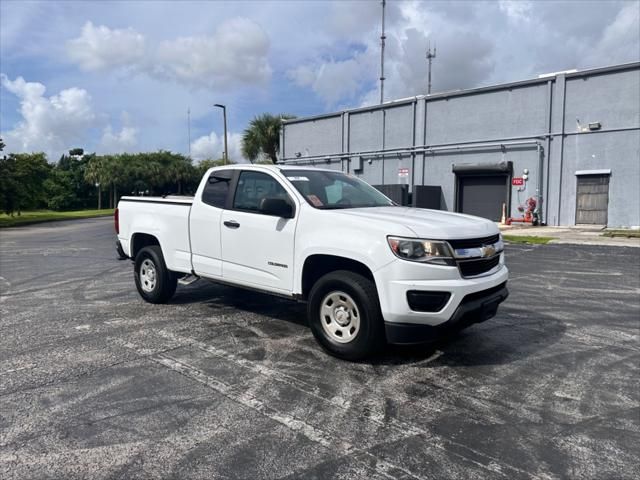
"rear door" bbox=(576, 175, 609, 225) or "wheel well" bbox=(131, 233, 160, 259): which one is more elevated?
"rear door" bbox=(576, 175, 609, 225)

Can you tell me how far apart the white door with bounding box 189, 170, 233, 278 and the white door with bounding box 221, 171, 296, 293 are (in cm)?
14

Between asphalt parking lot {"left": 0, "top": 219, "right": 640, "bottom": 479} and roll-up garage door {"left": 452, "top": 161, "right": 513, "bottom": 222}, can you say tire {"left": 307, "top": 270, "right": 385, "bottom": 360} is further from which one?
roll-up garage door {"left": 452, "top": 161, "right": 513, "bottom": 222}

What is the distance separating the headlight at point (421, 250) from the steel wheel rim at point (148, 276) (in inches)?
159

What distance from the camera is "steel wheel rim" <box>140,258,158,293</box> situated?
23.5 ft

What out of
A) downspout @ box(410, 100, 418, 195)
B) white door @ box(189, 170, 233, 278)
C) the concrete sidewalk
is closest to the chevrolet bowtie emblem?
white door @ box(189, 170, 233, 278)

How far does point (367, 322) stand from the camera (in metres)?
4.52

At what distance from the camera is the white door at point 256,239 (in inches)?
209

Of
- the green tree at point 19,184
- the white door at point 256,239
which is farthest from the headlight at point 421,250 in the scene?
the green tree at point 19,184

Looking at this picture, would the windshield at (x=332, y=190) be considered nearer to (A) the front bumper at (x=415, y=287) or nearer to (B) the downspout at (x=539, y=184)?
(A) the front bumper at (x=415, y=287)

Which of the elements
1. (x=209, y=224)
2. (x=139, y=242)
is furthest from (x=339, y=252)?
(x=139, y=242)

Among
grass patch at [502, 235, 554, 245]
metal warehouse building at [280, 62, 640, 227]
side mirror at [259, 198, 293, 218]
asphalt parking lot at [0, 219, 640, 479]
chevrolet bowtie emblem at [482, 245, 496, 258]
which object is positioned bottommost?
asphalt parking lot at [0, 219, 640, 479]

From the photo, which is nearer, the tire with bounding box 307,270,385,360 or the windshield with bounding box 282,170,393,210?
the tire with bounding box 307,270,385,360

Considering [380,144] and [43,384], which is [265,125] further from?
[43,384]

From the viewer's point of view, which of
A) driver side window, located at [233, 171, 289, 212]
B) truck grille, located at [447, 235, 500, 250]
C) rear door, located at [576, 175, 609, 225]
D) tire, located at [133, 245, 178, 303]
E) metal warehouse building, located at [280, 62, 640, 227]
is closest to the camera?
truck grille, located at [447, 235, 500, 250]
